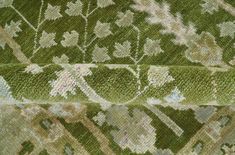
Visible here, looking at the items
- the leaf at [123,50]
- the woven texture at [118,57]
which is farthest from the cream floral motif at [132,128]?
the leaf at [123,50]

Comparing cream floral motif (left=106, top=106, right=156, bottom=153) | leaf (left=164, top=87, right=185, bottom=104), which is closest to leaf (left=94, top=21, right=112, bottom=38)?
cream floral motif (left=106, top=106, right=156, bottom=153)

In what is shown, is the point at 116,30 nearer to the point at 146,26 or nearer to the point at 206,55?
the point at 146,26

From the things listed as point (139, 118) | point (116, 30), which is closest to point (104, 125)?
point (139, 118)

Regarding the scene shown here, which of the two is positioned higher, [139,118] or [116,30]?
[116,30]

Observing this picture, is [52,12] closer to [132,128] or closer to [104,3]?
[104,3]

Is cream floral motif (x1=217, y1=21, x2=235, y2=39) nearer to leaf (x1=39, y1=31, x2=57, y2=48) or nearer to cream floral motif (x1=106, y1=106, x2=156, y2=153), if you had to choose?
cream floral motif (x1=106, y1=106, x2=156, y2=153)

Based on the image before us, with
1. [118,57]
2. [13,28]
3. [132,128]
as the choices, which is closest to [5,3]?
[13,28]

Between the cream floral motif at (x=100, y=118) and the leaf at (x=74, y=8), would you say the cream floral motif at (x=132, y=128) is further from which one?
the leaf at (x=74, y=8)
